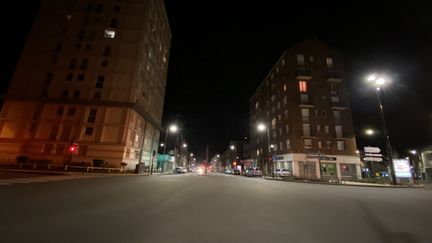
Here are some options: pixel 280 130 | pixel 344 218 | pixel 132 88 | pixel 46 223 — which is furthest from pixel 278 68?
pixel 46 223

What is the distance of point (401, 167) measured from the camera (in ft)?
81.8

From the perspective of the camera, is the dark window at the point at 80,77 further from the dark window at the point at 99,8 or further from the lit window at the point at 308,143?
the lit window at the point at 308,143

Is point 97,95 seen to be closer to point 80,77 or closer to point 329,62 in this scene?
point 80,77

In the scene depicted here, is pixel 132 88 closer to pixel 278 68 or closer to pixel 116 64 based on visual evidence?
pixel 116 64

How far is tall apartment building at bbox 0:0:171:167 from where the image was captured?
115 ft

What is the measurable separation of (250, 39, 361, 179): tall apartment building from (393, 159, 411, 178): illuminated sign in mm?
15376

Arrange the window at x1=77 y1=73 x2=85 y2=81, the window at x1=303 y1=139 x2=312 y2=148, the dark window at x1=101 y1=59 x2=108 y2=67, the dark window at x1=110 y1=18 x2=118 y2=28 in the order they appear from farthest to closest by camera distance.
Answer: the window at x1=303 y1=139 x2=312 y2=148 → the dark window at x1=110 y1=18 x2=118 y2=28 → the dark window at x1=101 y1=59 x2=108 y2=67 → the window at x1=77 y1=73 x2=85 y2=81

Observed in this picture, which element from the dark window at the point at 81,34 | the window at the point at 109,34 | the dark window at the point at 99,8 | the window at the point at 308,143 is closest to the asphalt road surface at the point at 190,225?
the window at the point at 308,143

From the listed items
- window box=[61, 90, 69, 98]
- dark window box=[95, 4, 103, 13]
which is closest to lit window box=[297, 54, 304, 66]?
dark window box=[95, 4, 103, 13]

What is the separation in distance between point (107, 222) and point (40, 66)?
158 ft

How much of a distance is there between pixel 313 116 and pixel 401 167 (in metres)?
22.4

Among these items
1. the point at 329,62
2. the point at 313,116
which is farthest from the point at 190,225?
the point at 329,62

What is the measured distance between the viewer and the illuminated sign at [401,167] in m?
24.6

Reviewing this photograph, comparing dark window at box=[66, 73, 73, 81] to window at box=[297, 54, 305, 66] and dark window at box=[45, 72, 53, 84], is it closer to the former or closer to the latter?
dark window at box=[45, 72, 53, 84]
